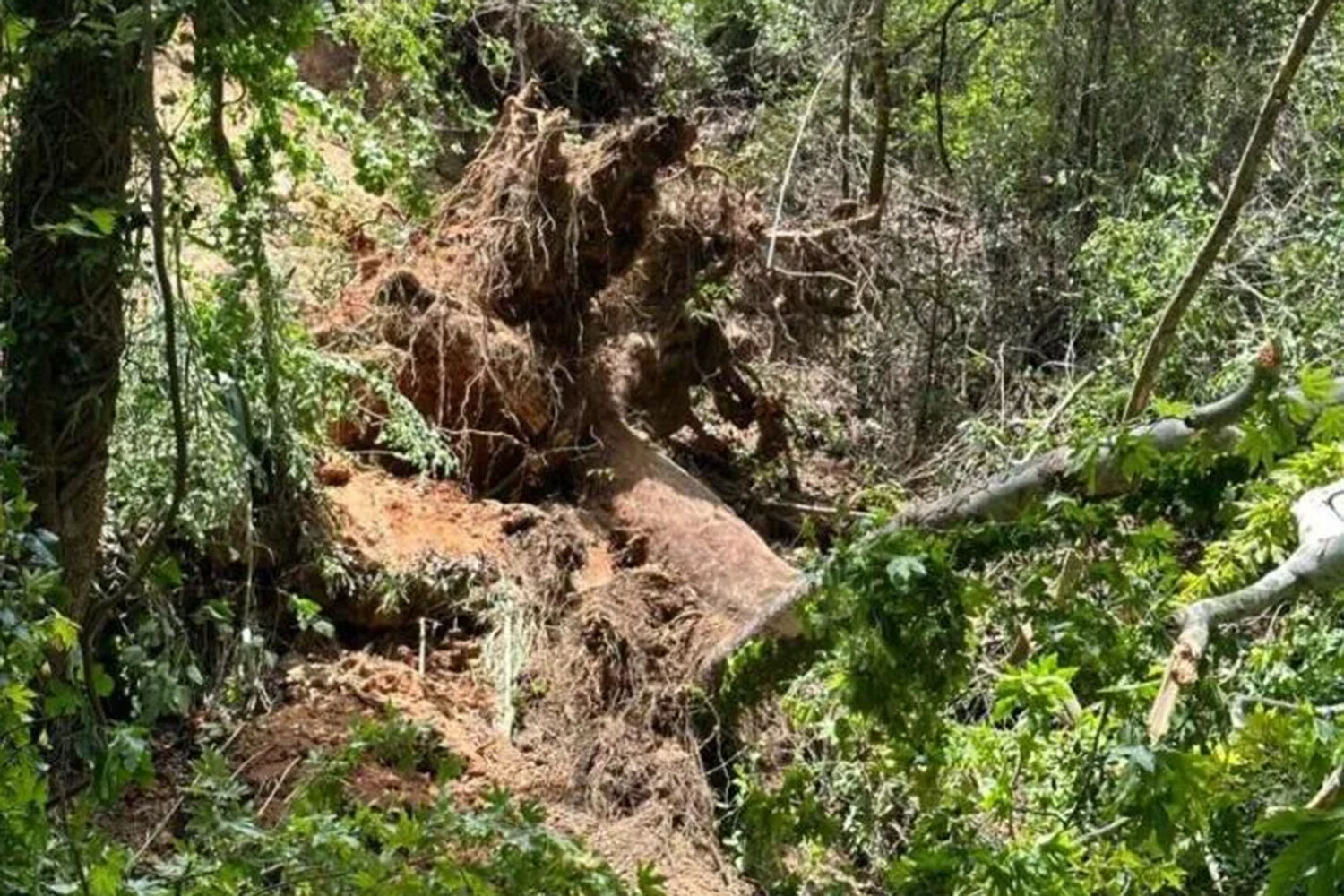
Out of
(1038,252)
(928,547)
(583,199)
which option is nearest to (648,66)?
(1038,252)

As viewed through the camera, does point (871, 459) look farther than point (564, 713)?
Yes

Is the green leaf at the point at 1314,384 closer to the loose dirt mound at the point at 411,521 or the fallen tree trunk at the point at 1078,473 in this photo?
the fallen tree trunk at the point at 1078,473

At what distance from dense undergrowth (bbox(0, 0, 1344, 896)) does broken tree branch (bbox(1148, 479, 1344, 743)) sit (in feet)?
0.22

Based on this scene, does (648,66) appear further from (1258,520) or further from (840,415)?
(1258,520)

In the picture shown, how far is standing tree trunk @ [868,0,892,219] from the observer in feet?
30.5

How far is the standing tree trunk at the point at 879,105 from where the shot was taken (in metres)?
9.29

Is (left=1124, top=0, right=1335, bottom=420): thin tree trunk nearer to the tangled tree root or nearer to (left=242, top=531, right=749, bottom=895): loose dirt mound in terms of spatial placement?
(left=242, top=531, right=749, bottom=895): loose dirt mound

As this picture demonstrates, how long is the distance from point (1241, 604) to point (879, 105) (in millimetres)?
6907

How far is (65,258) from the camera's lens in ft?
12.0

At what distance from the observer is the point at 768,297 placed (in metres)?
8.23

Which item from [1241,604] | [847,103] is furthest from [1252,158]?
[847,103]

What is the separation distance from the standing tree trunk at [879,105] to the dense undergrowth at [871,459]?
22cm

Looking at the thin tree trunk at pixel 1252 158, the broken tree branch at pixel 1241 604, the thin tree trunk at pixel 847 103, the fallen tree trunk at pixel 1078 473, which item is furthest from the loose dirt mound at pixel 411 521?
the thin tree trunk at pixel 847 103

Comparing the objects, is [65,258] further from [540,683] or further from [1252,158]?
[1252,158]
